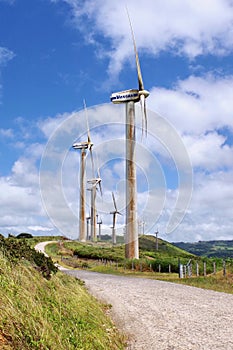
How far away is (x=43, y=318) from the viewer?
8.91 metres

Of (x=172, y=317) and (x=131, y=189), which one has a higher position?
(x=131, y=189)

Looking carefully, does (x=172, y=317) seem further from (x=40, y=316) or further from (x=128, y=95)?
(x=128, y=95)

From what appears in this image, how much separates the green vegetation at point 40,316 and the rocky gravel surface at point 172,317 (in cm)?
90

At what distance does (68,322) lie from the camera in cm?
1027

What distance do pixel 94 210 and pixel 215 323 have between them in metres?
72.5

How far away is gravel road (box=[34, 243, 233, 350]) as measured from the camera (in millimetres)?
11172

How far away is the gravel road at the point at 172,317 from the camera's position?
36.7ft

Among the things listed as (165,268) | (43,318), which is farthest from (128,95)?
(43,318)

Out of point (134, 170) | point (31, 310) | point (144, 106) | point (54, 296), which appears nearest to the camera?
point (31, 310)

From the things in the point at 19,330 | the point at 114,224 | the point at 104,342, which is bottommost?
the point at 104,342

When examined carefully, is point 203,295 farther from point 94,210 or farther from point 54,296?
point 94,210

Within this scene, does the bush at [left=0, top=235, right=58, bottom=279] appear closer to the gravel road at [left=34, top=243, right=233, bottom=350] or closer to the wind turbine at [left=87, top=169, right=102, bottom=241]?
the gravel road at [left=34, top=243, right=233, bottom=350]

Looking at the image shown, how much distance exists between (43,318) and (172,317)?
6731 mm

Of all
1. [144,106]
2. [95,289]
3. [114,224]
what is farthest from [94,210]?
[95,289]
